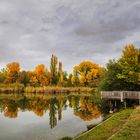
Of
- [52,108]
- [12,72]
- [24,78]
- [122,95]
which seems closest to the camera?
[122,95]

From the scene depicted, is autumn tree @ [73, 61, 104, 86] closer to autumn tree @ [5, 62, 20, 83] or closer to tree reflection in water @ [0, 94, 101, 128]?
autumn tree @ [5, 62, 20, 83]

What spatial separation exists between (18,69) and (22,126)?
77683 millimetres

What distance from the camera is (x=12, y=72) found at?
332 ft

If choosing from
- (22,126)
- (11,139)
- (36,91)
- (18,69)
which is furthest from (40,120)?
(18,69)

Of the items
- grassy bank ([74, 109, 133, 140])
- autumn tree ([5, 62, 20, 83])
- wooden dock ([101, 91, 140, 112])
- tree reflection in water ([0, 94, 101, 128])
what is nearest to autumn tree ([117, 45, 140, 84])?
wooden dock ([101, 91, 140, 112])

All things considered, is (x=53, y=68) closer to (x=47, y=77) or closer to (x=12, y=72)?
(x=47, y=77)

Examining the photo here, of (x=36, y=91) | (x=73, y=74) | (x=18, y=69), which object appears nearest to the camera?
(x=36, y=91)

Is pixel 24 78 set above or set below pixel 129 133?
above

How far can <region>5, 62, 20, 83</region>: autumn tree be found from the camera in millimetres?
100625

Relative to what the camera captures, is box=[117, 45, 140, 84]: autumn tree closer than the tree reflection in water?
No

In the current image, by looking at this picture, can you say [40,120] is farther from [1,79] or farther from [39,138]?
[1,79]

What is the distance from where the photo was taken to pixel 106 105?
1745 inches

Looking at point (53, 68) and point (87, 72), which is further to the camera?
point (87, 72)

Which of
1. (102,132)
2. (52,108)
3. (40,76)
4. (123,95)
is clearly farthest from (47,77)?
(102,132)
